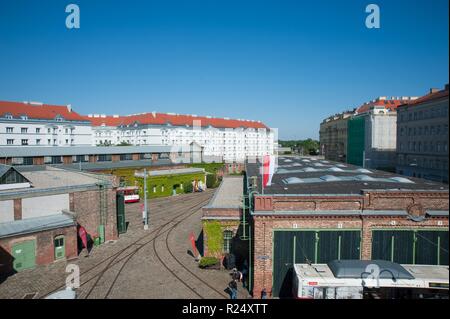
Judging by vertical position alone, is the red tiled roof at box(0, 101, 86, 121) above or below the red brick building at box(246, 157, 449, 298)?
above

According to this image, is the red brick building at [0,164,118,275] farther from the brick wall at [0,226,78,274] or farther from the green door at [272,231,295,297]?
the green door at [272,231,295,297]

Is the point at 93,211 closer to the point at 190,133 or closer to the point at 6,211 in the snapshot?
the point at 6,211

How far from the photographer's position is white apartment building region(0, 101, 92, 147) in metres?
53.2

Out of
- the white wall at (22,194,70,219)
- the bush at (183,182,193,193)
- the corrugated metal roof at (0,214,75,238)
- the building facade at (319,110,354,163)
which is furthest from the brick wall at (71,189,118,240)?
the building facade at (319,110,354,163)

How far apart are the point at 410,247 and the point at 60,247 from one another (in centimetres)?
2232

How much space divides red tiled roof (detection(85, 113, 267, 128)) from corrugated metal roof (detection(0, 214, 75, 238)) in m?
64.0

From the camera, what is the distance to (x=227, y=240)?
74.2 feet

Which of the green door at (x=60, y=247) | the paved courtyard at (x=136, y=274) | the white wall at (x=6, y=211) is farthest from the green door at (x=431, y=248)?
the white wall at (x=6, y=211)

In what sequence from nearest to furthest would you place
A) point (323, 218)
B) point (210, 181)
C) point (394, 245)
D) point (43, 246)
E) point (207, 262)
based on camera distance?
1. point (394, 245)
2. point (323, 218)
3. point (207, 262)
4. point (43, 246)
5. point (210, 181)

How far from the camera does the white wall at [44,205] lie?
73.5 feet

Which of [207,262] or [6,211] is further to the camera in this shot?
[6,211]

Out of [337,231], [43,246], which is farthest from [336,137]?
[43,246]

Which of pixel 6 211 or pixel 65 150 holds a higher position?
pixel 65 150
